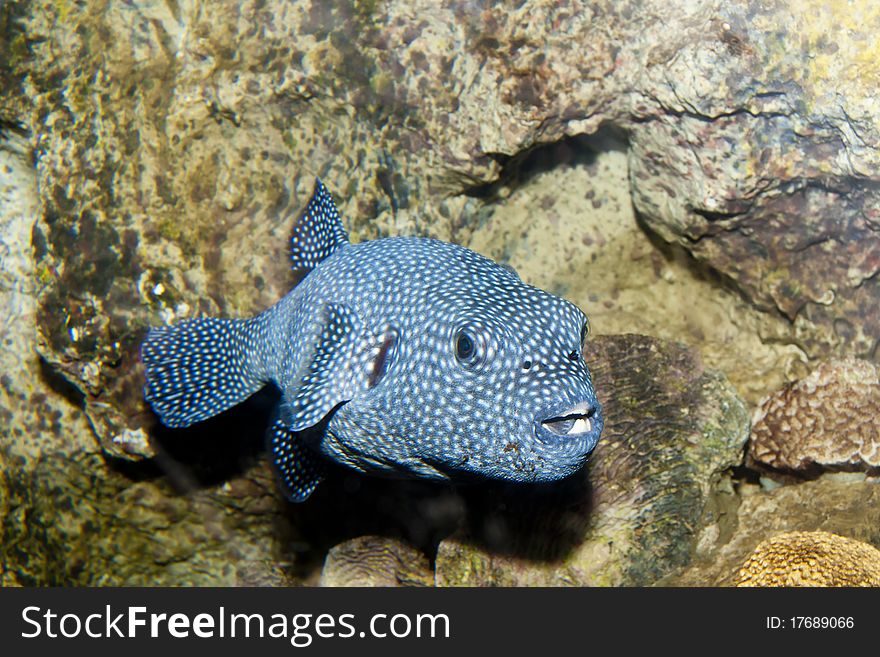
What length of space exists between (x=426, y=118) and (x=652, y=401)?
6.86ft

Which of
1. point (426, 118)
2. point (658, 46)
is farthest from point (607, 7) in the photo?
point (426, 118)

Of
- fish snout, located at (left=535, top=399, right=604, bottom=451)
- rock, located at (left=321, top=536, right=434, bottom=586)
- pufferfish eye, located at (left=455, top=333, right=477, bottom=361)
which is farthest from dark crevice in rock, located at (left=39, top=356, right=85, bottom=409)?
fish snout, located at (left=535, top=399, right=604, bottom=451)

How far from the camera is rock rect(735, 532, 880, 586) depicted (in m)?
3.36

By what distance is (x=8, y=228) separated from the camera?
4.82 metres

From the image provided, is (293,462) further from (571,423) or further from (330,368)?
(571,423)

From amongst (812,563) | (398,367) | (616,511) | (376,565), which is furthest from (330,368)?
(812,563)

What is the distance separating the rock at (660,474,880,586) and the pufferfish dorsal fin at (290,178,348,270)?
2520 mm

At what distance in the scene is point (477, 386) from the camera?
306 cm

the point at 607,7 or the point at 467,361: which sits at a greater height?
the point at 607,7

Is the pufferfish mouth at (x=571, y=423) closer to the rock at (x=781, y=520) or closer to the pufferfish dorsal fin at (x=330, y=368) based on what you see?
the pufferfish dorsal fin at (x=330, y=368)

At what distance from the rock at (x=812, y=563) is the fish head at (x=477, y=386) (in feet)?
3.96

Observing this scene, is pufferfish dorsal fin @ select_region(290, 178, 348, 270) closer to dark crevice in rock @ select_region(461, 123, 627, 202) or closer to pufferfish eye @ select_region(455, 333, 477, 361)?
dark crevice in rock @ select_region(461, 123, 627, 202)
